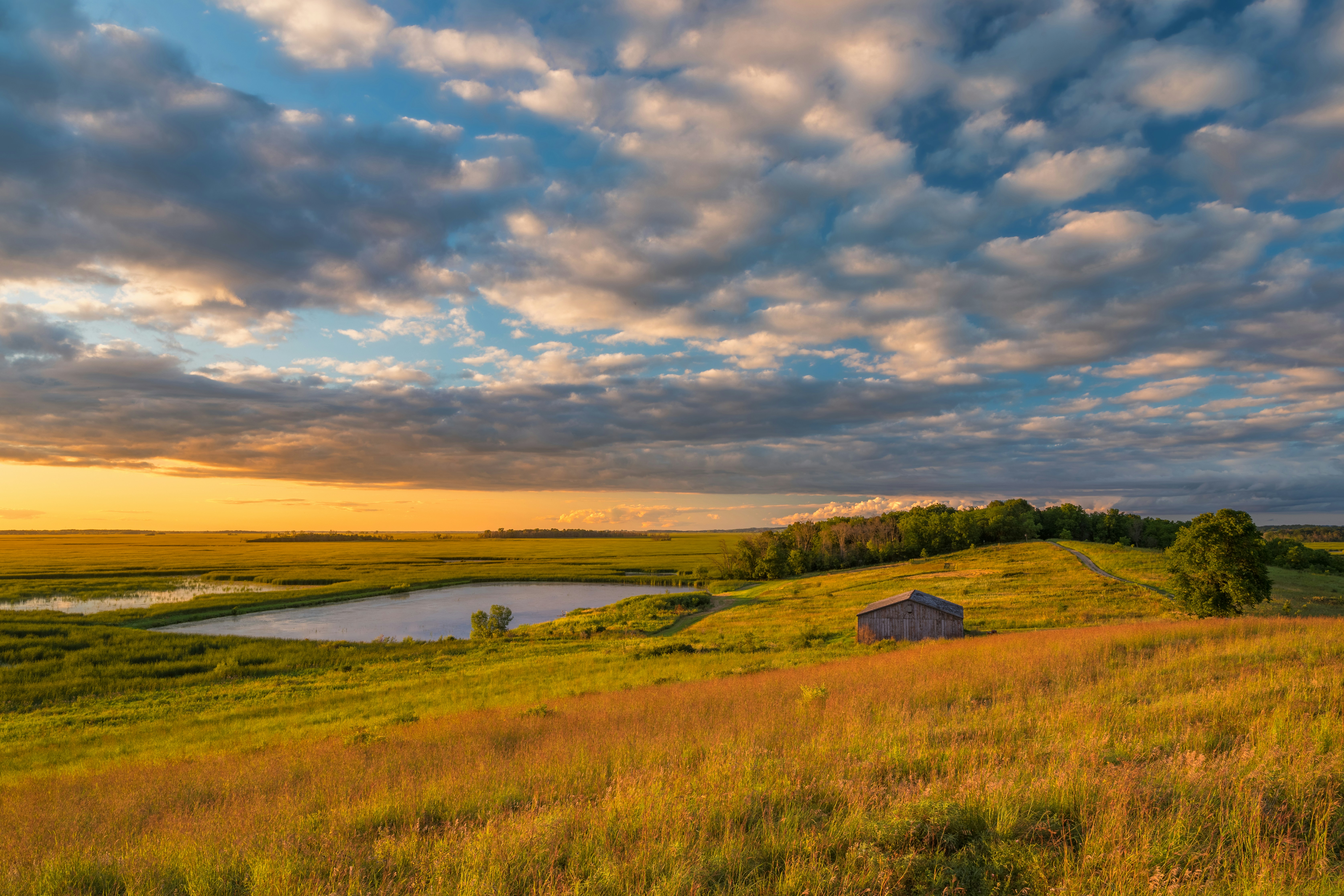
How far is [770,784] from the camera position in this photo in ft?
22.3

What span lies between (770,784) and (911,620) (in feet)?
112

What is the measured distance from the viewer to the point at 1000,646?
2156cm

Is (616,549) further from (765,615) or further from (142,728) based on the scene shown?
(142,728)

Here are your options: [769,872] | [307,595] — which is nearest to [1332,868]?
[769,872]

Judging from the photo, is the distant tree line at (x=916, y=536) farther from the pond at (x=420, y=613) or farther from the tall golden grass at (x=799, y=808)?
the tall golden grass at (x=799, y=808)

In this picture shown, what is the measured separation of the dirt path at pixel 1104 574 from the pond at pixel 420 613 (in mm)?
50408

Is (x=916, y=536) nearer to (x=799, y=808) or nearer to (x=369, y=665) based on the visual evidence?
(x=369, y=665)

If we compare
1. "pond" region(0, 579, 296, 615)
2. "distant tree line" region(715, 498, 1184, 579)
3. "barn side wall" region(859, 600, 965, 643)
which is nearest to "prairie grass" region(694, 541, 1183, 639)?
"barn side wall" region(859, 600, 965, 643)

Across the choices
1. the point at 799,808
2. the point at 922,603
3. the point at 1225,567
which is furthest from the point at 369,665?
the point at 1225,567

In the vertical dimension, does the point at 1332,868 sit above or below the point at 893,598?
above

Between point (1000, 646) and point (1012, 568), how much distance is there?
2406 inches

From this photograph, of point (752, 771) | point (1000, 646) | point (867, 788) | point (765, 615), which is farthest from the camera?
point (765, 615)

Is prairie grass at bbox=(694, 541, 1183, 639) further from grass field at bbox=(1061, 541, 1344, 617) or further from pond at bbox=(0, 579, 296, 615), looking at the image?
pond at bbox=(0, 579, 296, 615)

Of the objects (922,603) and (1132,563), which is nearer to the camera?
(922,603)
